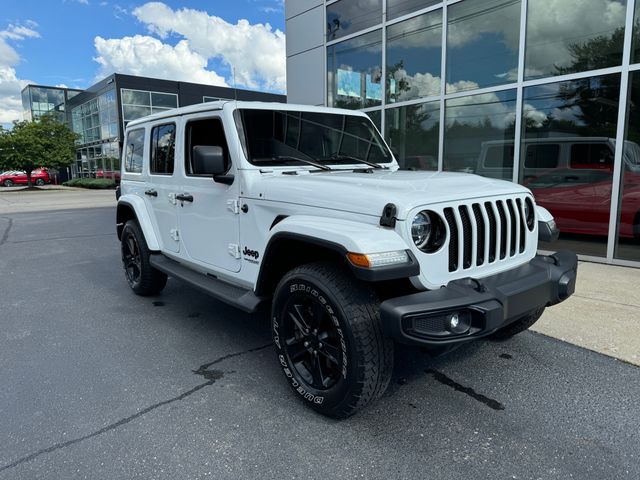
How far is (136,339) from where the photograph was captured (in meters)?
4.02

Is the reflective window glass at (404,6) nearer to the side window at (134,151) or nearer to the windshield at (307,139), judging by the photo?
the windshield at (307,139)

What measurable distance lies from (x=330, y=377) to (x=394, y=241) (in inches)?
37.2

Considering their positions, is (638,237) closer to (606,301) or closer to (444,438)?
(606,301)

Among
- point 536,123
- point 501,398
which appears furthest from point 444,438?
point 536,123

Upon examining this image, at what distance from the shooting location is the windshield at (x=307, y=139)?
3.50 m

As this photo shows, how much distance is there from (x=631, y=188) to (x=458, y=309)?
5.52 meters

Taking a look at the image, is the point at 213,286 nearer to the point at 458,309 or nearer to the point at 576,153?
the point at 458,309

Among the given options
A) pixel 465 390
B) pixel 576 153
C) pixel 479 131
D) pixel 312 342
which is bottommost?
pixel 465 390

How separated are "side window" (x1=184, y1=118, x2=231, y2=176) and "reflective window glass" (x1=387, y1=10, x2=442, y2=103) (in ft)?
19.5

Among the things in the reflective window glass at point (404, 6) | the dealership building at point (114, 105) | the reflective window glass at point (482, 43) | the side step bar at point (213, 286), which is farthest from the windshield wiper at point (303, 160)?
the dealership building at point (114, 105)

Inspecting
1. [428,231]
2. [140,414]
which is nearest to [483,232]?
[428,231]

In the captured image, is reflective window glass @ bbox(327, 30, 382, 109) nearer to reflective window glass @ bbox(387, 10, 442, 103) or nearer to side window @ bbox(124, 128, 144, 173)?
reflective window glass @ bbox(387, 10, 442, 103)

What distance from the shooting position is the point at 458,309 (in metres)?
2.27

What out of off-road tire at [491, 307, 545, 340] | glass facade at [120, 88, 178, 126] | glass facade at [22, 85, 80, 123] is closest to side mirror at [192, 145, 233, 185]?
off-road tire at [491, 307, 545, 340]
